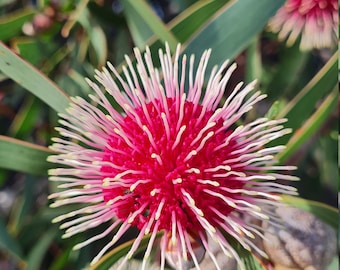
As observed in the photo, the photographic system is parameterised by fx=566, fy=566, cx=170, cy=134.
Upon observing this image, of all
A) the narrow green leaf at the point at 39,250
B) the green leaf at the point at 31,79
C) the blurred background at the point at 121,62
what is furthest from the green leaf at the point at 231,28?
the narrow green leaf at the point at 39,250

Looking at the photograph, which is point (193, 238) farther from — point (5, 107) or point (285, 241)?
point (5, 107)

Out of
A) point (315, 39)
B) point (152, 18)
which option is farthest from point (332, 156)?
point (152, 18)

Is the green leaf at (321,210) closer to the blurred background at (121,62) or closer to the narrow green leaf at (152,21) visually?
the blurred background at (121,62)

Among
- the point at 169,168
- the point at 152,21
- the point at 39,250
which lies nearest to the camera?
the point at 169,168

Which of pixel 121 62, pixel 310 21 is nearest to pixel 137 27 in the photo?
pixel 121 62

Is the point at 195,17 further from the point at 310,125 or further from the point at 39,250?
the point at 39,250
